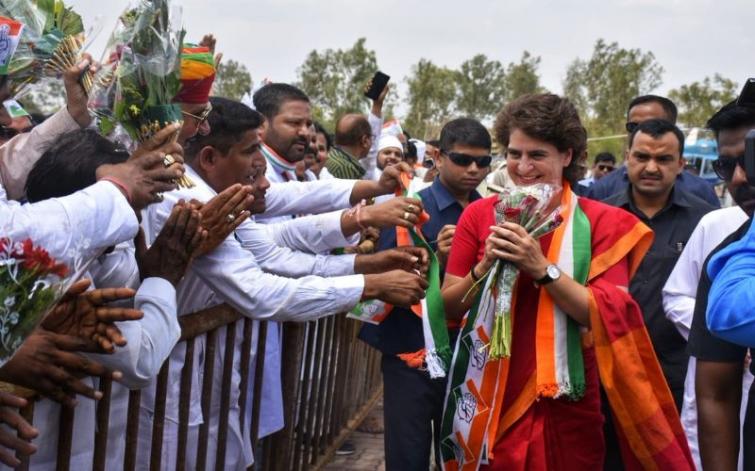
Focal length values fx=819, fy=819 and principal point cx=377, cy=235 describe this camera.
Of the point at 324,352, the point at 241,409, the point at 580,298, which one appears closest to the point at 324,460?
the point at 324,352

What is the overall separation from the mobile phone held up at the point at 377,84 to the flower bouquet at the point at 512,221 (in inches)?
137

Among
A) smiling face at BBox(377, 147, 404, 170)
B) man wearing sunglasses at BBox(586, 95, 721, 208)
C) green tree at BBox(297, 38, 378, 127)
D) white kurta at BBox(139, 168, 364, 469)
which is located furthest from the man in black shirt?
green tree at BBox(297, 38, 378, 127)

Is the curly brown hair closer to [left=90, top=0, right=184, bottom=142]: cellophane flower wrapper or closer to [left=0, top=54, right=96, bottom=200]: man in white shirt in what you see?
[left=90, top=0, right=184, bottom=142]: cellophane flower wrapper

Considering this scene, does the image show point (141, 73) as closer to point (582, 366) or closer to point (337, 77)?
point (582, 366)

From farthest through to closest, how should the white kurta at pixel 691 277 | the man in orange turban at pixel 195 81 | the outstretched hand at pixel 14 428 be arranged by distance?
the white kurta at pixel 691 277 → the man in orange turban at pixel 195 81 → the outstretched hand at pixel 14 428

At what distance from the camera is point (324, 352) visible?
500cm

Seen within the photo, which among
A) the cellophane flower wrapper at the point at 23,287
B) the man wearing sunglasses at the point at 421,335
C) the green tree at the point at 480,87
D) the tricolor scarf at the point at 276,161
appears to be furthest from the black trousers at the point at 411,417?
the green tree at the point at 480,87

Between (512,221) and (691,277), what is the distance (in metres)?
1.11

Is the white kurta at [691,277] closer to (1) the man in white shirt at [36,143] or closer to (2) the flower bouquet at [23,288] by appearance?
(1) the man in white shirt at [36,143]

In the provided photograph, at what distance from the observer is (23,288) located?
169 centimetres

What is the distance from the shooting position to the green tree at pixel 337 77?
4484 centimetres

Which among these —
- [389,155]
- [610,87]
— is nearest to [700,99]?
[610,87]

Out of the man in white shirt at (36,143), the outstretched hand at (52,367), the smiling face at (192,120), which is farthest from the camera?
the man in white shirt at (36,143)

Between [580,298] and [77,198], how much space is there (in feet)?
6.38
